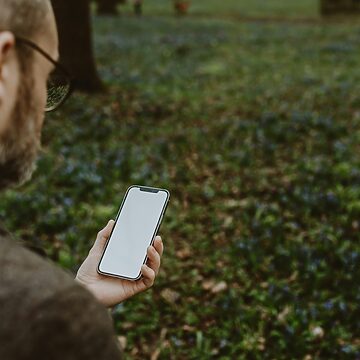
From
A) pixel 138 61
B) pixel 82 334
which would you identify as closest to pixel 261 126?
pixel 138 61

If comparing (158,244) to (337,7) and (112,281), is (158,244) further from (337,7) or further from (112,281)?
(337,7)

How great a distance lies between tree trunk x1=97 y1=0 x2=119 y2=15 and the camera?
28.5 m

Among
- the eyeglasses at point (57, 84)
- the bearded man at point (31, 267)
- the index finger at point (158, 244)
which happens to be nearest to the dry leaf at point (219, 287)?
the index finger at point (158, 244)

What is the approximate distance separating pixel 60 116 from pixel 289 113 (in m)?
3.67

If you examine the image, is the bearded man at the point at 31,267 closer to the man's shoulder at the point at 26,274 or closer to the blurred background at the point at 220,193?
the man's shoulder at the point at 26,274

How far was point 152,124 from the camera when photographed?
938 centimetres

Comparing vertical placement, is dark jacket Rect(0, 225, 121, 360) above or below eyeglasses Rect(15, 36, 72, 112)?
below

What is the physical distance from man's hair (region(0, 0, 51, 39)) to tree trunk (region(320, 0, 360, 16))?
27.4 m

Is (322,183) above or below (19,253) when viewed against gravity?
below

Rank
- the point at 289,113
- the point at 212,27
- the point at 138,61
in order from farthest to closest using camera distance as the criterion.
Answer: the point at 212,27 < the point at 138,61 < the point at 289,113

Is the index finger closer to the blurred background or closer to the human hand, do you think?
the human hand

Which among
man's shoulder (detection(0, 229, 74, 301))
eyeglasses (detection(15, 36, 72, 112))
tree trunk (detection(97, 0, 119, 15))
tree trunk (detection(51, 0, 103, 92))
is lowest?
tree trunk (detection(97, 0, 119, 15))

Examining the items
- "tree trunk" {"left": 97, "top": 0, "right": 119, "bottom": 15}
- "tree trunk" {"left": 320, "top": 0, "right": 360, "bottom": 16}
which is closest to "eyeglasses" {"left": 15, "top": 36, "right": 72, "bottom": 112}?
"tree trunk" {"left": 320, "top": 0, "right": 360, "bottom": 16}

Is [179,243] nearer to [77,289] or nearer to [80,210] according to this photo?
[80,210]
